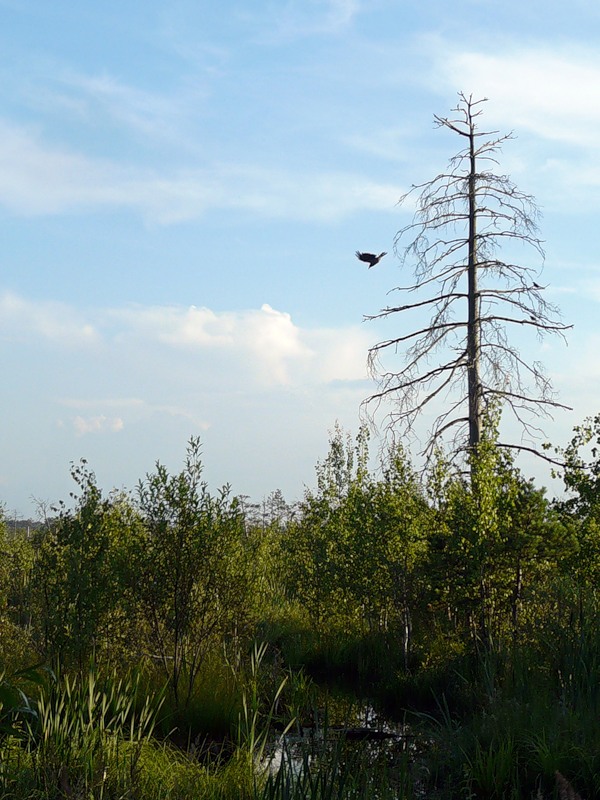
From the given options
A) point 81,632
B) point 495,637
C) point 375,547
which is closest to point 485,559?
point 495,637

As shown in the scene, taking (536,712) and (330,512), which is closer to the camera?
(536,712)

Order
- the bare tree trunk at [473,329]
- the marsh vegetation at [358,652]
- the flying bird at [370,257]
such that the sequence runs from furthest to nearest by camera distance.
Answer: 1. the bare tree trunk at [473,329]
2. the flying bird at [370,257]
3. the marsh vegetation at [358,652]

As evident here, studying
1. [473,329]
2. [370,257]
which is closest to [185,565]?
[370,257]

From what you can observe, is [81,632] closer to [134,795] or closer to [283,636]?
[134,795]

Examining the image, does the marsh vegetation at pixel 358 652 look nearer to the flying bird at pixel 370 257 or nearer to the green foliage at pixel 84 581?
the green foliage at pixel 84 581

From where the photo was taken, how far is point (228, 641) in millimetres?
11914

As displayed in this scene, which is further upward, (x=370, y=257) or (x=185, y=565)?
(x=370, y=257)

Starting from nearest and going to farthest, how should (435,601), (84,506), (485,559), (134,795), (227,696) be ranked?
(134,795)
(227,696)
(84,506)
(485,559)
(435,601)

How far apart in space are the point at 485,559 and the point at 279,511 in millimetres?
20781

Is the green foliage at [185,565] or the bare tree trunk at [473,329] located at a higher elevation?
the bare tree trunk at [473,329]

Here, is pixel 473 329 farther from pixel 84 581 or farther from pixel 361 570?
pixel 84 581

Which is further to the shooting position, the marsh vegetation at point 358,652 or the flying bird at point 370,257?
the flying bird at point 370,257

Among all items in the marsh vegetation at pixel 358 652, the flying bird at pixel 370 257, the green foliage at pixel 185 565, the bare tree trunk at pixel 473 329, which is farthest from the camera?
the bare tree trunk at pixel 473 329

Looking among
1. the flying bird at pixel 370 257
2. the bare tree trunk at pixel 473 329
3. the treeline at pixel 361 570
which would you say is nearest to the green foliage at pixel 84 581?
the treeline at pixel 361 570
